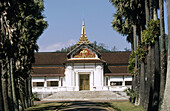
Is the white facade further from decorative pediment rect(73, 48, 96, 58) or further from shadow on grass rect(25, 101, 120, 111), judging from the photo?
shadow on grass rect(25, 101, 120, 111)

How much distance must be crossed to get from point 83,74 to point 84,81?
1.25 m

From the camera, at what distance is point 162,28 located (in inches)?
667

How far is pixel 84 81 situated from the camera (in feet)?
172

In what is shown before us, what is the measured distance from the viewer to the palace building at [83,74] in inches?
1997

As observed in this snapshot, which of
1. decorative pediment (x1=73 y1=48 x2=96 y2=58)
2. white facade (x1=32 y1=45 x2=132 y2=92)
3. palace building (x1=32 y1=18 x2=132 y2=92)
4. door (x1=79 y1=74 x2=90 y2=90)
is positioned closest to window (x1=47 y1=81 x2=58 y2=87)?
palace building (x1=32 y1=18 x2=132 y2=92)

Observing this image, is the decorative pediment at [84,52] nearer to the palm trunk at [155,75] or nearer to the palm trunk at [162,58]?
the palm trunk at [155,75]

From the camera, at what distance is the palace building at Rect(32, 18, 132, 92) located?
5072 centimetres

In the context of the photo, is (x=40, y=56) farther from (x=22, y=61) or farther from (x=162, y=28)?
(x=162, y=28)

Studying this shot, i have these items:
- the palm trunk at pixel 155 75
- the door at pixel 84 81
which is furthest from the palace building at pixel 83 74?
the palm trunk at pixel 155 75

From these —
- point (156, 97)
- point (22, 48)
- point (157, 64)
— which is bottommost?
point (156, 97)

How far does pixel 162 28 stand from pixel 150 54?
4.06 metres

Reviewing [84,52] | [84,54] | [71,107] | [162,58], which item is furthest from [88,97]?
[162,58]

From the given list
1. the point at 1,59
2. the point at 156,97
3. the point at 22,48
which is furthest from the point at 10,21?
the point at 156,97

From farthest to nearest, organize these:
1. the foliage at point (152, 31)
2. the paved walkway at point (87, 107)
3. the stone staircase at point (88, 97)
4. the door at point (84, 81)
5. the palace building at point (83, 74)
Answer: the door at point (84, 81), the palace building at point (83, 74), the stone staircase at point (88, 97), the paved walkway at point (87, 107), the foliage at point (152, 31)
